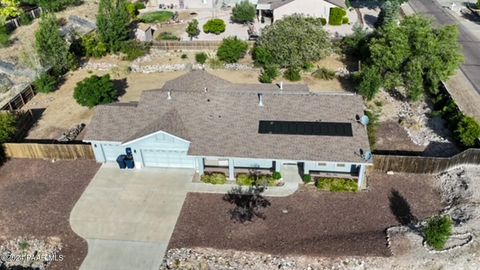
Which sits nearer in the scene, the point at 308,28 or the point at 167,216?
the point at 167,216

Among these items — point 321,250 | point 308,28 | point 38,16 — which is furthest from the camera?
point 38,16

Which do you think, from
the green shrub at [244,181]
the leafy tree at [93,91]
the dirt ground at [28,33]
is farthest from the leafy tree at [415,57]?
the dirt ground at [28,33]

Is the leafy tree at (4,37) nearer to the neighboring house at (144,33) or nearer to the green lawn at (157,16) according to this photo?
the neighboring house at (144,33)

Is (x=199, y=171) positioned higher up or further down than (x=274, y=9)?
further down

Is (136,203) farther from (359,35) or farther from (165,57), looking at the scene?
(359,35)

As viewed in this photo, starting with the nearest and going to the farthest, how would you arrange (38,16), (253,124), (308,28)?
(253,124) < (308,28) < (38,16)

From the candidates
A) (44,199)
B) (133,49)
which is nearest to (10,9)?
(133,49)

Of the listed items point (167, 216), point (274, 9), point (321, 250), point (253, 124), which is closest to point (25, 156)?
point (167, 216)
